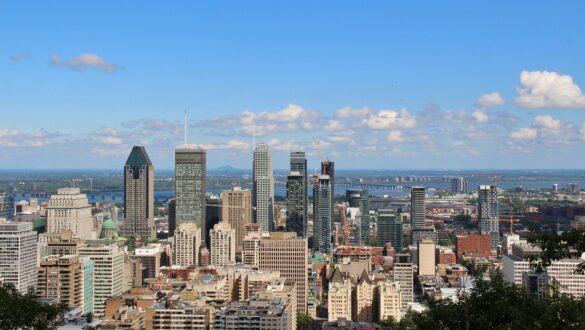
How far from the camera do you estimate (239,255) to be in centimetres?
5716

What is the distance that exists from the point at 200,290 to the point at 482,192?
44.5 m

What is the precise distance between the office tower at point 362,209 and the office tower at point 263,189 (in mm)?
9035

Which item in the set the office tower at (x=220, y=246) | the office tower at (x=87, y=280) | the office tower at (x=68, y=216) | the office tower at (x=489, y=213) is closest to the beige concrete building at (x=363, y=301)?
the office tower at (x=87, y=280)

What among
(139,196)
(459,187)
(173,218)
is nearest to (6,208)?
(139,196)

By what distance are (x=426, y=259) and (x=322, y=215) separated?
746 inches

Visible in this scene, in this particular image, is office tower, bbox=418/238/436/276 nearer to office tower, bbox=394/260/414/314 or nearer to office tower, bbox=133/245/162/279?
office tower, bbox=394/260/414/314

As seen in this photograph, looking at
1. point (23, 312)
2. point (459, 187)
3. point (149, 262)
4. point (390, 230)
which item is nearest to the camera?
point (23, 312)

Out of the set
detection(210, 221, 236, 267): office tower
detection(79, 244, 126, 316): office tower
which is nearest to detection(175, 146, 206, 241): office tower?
detection(210, 221, 236, 267): office tower

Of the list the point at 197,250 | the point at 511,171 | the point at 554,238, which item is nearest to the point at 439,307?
the point at 554,238

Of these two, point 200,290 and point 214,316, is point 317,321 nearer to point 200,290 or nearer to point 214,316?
point 200,290

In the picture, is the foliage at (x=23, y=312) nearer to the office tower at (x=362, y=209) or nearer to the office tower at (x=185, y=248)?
the office tower at (x=185, y=248)

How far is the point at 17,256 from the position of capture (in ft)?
126

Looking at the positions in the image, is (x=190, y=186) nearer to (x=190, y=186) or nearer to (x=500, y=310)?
(x=190, y=186)

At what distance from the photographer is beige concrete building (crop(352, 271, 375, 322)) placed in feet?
121
